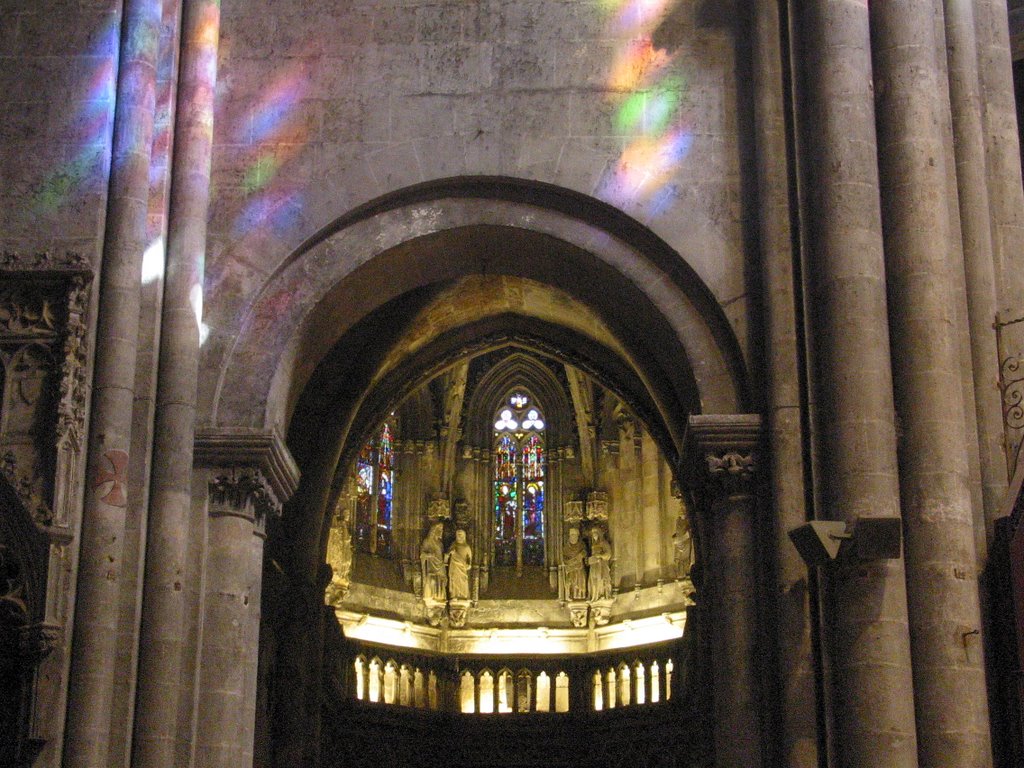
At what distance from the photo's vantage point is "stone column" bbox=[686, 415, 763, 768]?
15.9 metres

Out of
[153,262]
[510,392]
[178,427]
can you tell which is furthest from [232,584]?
[510,392]

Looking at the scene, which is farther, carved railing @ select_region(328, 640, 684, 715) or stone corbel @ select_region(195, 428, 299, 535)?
carved railing @ select_region(328, 640, 684, 715)

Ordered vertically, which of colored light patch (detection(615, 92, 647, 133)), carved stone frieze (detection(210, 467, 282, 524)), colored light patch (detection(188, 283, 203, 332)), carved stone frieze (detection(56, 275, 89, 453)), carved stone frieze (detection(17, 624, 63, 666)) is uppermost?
colored light patch (detection(615, 92, 647, 133))

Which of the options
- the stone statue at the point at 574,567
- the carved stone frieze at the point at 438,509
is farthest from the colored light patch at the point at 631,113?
the carved stone frieze at the point at 438,509

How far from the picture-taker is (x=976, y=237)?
1614 centimetres

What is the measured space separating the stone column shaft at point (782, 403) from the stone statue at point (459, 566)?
13042mm

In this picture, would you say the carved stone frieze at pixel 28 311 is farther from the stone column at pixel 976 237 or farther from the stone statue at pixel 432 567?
the stone statue at pixel 432 567

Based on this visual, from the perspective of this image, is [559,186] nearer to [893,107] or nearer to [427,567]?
[893,107]

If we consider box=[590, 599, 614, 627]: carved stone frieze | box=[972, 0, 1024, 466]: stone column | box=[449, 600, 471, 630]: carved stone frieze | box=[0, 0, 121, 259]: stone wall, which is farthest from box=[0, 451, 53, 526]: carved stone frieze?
box=[590, 599, 614, 627]: carved stone frieze

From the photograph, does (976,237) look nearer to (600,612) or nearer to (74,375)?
(74,375)

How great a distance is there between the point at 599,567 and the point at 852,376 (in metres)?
13.7

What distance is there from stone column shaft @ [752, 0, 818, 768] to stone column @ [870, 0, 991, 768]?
3.16 ft

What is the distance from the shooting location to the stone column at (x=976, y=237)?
1555cm

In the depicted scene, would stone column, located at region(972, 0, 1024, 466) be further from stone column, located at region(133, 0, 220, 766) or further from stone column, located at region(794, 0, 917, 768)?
stone column, located at region(133, 0, 220, 766)
